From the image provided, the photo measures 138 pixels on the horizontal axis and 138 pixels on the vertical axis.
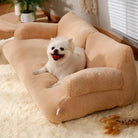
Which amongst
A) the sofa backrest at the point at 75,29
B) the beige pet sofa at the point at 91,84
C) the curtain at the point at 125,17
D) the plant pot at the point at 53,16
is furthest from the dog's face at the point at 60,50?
the plant pot at the point at 53,16

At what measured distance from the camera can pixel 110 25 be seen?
3.14 m

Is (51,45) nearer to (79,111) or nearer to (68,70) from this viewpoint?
(68,70)

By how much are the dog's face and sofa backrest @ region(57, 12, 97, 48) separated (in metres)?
0.38

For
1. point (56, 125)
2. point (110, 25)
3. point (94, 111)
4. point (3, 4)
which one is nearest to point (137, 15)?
point (110, 25)

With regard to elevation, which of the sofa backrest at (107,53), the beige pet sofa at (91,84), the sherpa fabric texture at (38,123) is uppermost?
the sofa backrest at (107,53)

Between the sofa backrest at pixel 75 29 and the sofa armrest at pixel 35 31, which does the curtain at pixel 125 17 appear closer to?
the sofa backrest at pixel 75 29

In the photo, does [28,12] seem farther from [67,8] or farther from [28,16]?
[67,8]

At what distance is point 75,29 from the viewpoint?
270 centimetres

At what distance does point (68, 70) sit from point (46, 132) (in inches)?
23.2

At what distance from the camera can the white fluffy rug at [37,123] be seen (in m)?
1.83

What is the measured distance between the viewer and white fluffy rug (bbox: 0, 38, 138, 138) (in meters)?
1.83

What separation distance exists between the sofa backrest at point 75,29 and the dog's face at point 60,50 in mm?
376

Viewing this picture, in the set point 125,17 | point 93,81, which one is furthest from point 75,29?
point 93,81

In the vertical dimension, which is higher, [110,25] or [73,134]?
[110,25]
